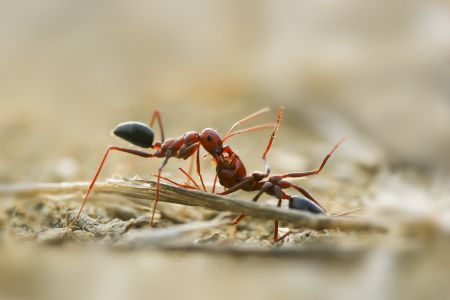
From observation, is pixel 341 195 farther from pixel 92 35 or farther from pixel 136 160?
pixel 92 35

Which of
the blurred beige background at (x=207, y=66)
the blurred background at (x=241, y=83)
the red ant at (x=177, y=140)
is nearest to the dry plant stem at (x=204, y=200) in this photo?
the red ant at (x=177, y=140)

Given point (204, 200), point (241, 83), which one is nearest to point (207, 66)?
point (241, 83)

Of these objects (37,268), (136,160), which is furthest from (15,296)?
(136,160)

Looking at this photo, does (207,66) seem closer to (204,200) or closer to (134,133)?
(134,133)

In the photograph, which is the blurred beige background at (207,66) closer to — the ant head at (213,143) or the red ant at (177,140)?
the red ant at (177,140)

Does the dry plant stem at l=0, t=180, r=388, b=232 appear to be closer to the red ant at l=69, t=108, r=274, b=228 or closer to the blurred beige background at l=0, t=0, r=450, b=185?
the red ant at l=69, t=108, r=274, b=228
